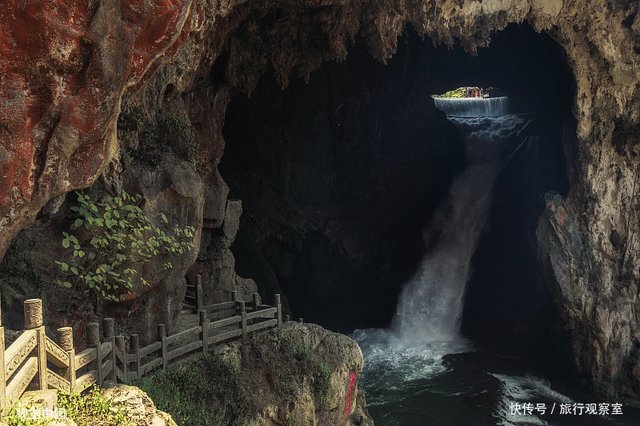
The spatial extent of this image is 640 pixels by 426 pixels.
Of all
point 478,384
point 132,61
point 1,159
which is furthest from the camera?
point 478,384

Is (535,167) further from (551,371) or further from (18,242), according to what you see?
(18,242)

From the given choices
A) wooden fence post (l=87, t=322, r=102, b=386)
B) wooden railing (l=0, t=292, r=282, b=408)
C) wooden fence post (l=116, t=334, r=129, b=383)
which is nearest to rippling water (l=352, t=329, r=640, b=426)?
wooden railing (l=0, t=292, r=282, b=408)

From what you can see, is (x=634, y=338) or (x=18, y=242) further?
(x=634, y=338)

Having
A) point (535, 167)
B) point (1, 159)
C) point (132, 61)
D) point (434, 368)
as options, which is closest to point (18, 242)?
point (1, 159)

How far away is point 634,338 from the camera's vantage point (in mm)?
19141

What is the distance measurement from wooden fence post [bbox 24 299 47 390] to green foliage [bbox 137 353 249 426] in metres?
3.52

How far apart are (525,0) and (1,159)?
1679cm

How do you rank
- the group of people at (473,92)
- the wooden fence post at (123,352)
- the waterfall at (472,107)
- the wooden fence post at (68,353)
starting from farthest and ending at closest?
the group of people at (473,92) → the waterfall at (472,107) → the wooden fence post at (123,352) → the wooden fence post at (68,353)

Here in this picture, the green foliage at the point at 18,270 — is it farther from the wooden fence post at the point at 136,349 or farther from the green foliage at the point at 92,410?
the green foliage at the point at 92,410

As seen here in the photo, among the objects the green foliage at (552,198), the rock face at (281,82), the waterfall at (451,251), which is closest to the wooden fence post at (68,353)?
the rock face at (281,82)

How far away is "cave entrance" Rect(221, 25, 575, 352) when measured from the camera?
75.2 ft

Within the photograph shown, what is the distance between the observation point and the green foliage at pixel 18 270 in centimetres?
885

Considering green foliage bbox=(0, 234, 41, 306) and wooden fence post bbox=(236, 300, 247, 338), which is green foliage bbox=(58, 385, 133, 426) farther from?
wooden fence post bbox=(236, 300, 247, 338)

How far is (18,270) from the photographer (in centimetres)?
902
